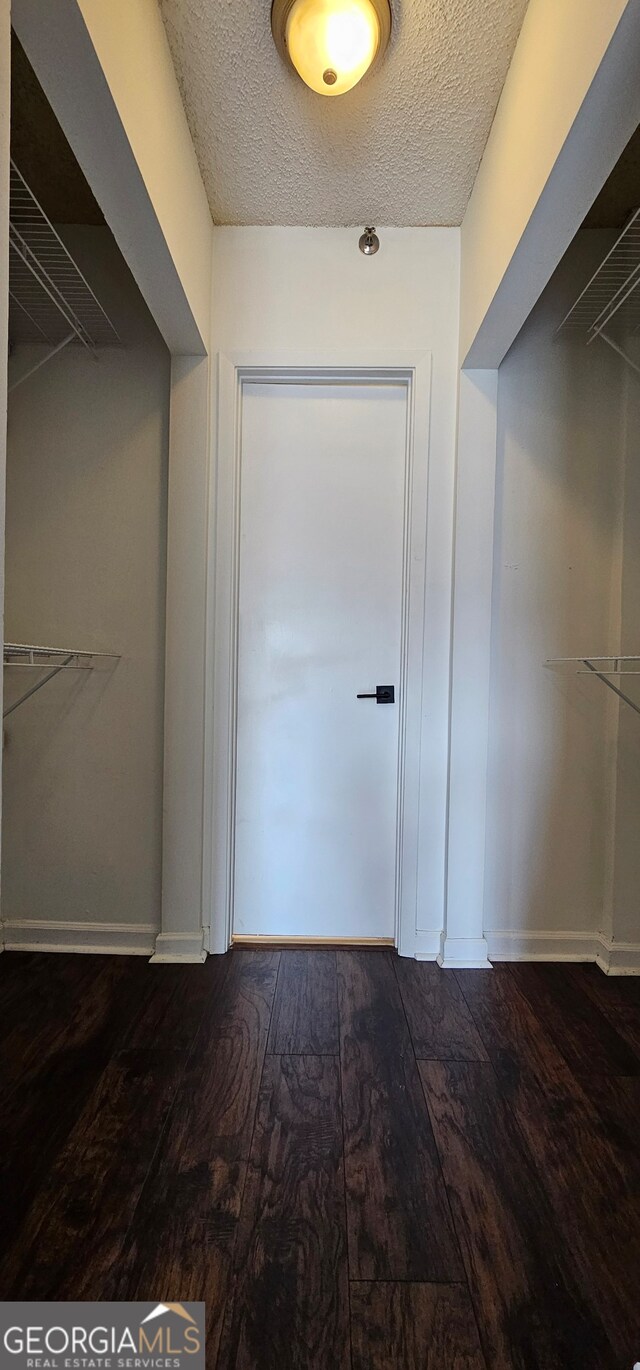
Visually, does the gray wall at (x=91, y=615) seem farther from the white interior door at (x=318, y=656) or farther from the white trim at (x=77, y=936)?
the white interior door at (x=318, y=656)

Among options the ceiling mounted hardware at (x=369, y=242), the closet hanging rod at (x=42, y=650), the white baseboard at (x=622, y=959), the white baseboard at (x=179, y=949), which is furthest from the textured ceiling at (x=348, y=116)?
the white baseboard at (x=622, y=959)

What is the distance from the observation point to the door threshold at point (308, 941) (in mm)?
2258

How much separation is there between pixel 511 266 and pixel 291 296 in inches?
33.1

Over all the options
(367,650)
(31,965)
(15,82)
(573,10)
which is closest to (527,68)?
(573,10)

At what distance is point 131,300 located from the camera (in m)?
2.19

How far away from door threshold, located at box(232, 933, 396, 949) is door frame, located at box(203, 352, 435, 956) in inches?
2.8

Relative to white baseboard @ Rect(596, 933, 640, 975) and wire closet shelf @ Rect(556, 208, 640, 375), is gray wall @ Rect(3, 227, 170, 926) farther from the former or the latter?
white baseboard @ Rect(596, 933, 640, 975)

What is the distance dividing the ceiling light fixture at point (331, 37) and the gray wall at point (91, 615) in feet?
3.07

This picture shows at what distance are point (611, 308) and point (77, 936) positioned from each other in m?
2.70

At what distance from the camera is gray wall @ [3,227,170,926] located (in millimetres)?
2207

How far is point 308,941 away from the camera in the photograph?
228cm

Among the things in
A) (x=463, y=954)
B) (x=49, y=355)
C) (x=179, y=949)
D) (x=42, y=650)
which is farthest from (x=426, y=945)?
(x=49, y=355)

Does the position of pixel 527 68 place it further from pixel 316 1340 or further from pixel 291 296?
pixel 316 1340

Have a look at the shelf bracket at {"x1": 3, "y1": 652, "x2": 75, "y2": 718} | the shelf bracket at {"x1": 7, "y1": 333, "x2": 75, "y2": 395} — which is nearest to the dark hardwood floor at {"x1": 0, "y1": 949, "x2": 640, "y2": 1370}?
the shelf bracket at {"x1": 3, "y1": 652, "x2": 75, "y2": 718}
